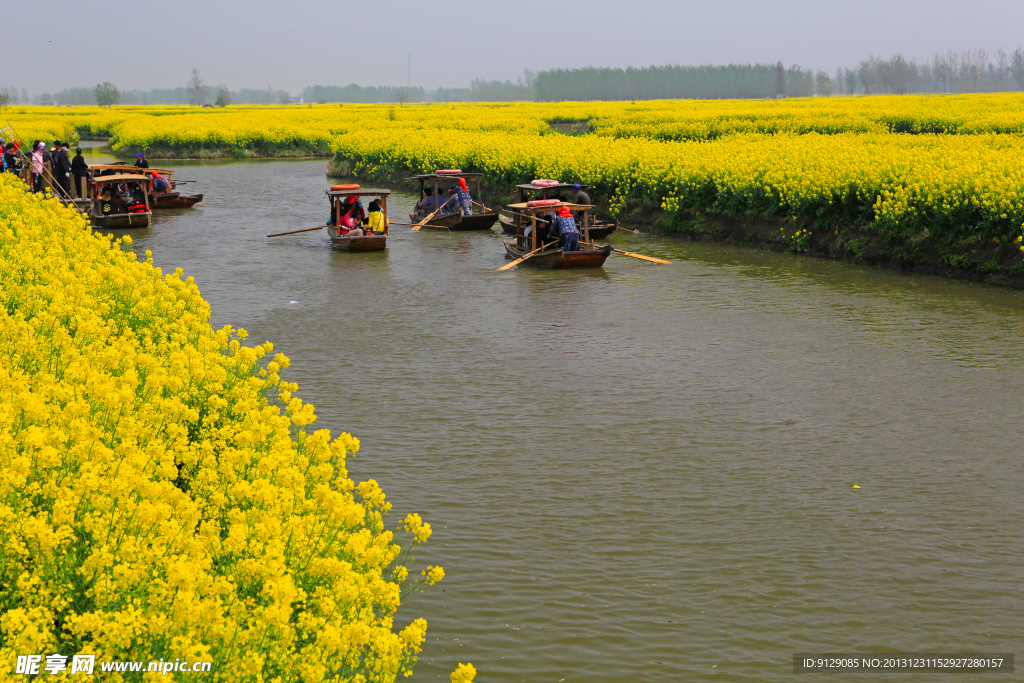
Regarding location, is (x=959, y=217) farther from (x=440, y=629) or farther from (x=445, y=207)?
(x=440, y=629)

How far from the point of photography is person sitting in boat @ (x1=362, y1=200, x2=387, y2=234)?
86.0 ft

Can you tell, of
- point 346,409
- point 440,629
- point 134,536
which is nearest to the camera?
point 134,536

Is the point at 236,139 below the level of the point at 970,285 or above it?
above

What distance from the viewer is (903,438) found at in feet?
36.0

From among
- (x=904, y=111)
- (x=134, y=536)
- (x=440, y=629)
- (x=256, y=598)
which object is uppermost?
(x=904, y=111)

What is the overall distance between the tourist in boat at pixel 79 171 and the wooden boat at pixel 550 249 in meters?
14.6

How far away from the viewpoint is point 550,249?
76.7ft

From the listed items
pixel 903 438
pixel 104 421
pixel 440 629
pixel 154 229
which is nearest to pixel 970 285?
pixel 903 438

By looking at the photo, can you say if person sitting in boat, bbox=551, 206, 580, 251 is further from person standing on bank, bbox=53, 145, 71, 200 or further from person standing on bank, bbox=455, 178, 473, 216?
person standing on bank, bbox=53, 145, 71, 200

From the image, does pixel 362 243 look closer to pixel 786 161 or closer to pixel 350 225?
pixel 350 225

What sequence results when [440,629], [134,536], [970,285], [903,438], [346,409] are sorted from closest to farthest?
[134,536] < [440,629] < [903,438] < [346,409] < [970,285]

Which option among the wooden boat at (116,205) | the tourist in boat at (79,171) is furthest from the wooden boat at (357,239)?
the tourist in boat at (79,171)

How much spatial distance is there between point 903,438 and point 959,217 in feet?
39.0

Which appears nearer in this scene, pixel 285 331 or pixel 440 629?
pixel 440 629
